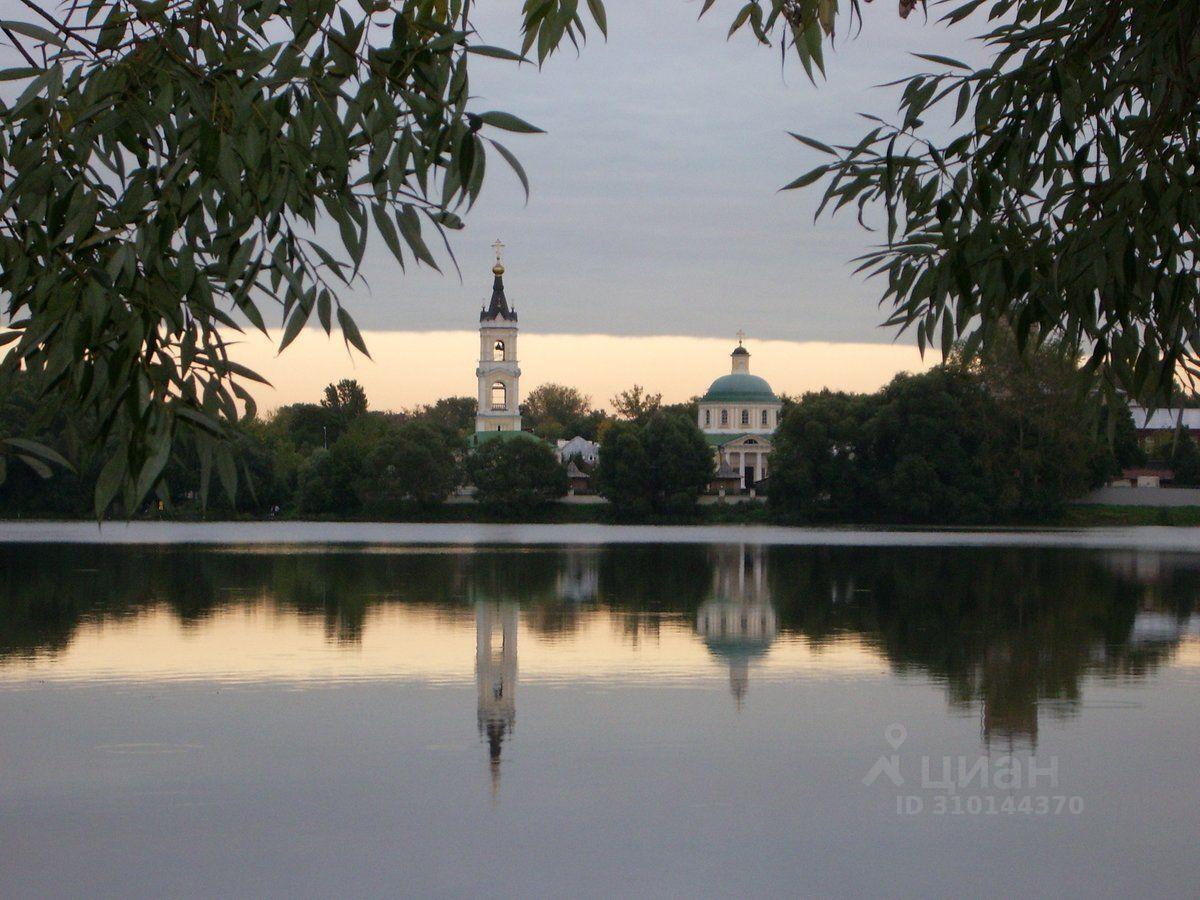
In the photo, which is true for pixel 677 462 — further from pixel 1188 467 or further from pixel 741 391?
pixel 741 391

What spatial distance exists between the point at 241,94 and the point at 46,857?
4.86 meters

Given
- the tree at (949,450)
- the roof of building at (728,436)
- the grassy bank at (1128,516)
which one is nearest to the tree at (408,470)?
the tree at (949,450)

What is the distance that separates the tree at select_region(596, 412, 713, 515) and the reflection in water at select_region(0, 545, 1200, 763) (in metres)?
51.9

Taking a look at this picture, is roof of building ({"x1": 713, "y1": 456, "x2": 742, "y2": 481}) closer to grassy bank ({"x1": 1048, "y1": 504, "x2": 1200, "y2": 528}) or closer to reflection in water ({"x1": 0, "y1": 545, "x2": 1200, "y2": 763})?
grassy bank ({"x1": 1048, "y1": 504, "x2": 1200, "y2": 528})

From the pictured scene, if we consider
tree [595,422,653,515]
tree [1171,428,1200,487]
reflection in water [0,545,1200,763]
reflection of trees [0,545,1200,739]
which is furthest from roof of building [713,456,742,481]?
reflection in water [0,545,1200,763]

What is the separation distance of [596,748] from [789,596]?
1519 cm

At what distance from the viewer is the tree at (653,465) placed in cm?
9244

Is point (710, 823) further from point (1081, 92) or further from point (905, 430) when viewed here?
point (905, 430)

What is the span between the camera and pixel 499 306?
13775 cm

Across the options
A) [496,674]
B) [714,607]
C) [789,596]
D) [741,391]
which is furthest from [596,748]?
[741,391]

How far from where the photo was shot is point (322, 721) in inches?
480

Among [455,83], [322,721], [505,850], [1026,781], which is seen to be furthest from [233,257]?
[322,721]

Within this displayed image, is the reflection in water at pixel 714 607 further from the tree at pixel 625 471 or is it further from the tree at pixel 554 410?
the tree at pixel 554 410

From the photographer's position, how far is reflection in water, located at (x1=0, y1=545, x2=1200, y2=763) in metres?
15.4
